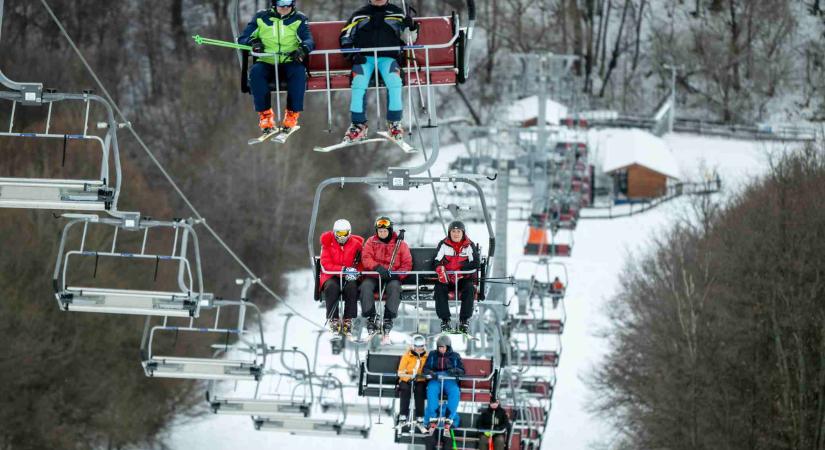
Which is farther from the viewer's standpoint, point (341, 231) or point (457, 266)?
point (457, 266)

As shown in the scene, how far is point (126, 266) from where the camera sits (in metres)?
51.3

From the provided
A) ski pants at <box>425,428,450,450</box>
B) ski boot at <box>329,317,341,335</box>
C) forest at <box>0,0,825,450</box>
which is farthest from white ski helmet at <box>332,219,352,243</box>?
forest at <box>0,0,825,450</box>

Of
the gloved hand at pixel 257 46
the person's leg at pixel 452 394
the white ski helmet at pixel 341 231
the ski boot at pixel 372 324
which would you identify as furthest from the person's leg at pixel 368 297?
the gloved hand at pixel 257 46

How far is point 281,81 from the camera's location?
21.4 meters

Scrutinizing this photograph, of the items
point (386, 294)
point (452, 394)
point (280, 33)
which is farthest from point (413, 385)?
point (280, 33)

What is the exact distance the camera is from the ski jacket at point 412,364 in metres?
24.3

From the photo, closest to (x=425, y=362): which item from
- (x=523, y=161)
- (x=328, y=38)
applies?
(x=328, y=38)

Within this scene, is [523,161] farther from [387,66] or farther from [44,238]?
[387,66]

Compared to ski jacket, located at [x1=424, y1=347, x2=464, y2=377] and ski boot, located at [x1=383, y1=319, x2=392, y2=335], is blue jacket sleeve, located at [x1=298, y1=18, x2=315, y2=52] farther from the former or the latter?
ski jacket, located at [x1=424, y1=347, x2=464, y2=377]

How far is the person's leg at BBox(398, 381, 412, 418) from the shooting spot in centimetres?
2438

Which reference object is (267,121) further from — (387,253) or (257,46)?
(387,253)

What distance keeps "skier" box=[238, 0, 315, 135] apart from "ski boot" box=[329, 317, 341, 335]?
2.60m

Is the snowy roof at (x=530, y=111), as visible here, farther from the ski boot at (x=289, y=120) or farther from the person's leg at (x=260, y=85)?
the ski boot at (x=289, y=120)

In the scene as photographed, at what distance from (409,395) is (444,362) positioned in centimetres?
65
